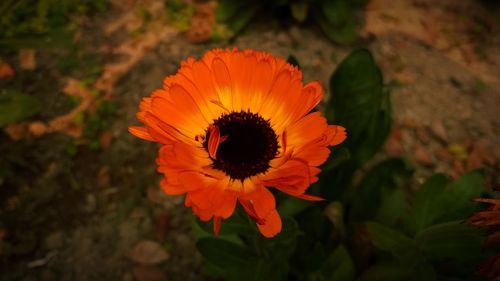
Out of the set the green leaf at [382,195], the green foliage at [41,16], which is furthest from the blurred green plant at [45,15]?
the green leaf at [382,195]

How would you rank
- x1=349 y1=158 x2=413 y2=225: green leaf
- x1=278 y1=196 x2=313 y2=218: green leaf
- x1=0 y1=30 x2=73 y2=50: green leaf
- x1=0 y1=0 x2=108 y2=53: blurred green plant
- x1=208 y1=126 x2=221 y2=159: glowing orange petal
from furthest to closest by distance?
x1=0 y1=0 x2=108 y2=53: blurred green plant < x1=0 y1=30 x2=73 y2=50: green leaf < x1=349 y1=158 x2=413 y2=225: green leaf < x1=278 y1=196 x2=313 y2=218: green leaf < x1=208 y1=126 x2=221 y2=159: glowing orange petal

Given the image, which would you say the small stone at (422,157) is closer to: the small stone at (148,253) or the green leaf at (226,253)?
the green leaf at (226,253)

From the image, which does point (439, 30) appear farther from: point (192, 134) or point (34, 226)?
point (34, 226)

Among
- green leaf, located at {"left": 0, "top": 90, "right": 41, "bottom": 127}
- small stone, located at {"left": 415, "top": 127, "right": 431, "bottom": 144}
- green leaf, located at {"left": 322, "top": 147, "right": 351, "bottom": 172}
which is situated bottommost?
small stone, located at {"left": 415, "top": 127, "right": 431, "bottom": 144}

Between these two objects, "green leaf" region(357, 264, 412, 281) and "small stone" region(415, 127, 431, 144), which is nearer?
"green leaf" region(357, 264, 412, 281)

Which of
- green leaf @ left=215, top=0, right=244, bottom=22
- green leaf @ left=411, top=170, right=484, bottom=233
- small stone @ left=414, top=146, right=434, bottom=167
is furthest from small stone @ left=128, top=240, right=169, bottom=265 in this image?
green leaf @ left=215, top=0, right=244, bottom=22

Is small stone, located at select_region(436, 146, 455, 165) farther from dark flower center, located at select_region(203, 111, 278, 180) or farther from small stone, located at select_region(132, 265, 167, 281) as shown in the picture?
small stone, located at select_region(132, 265, 167, 281)

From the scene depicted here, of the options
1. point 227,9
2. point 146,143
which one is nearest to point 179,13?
point 227,9

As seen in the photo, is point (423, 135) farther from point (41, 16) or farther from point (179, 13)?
point (41, 16)
